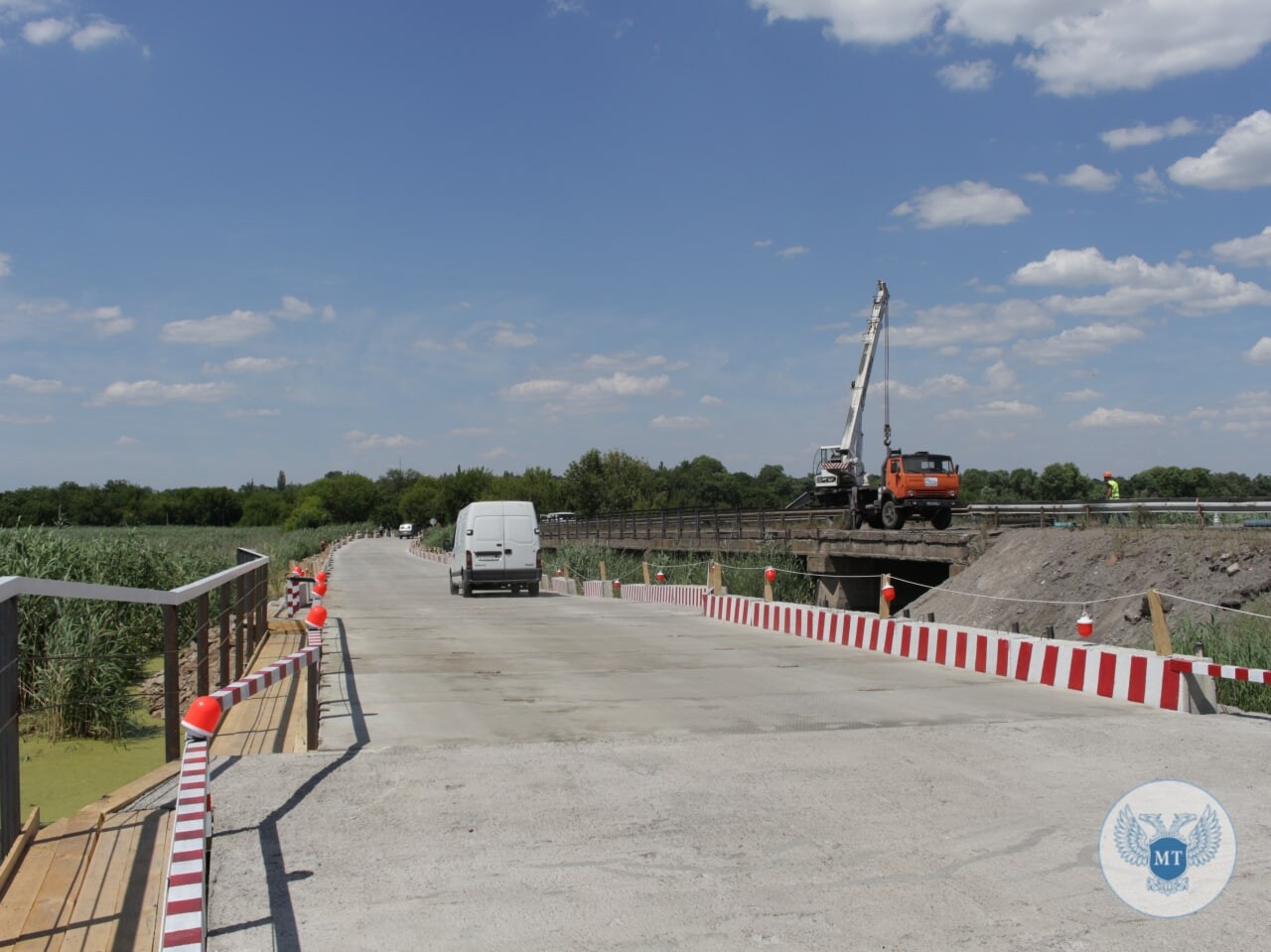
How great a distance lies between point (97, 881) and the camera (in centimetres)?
519

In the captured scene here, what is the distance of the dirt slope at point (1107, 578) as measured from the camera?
1880 centimetres

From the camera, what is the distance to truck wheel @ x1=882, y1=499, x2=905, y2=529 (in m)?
32.7

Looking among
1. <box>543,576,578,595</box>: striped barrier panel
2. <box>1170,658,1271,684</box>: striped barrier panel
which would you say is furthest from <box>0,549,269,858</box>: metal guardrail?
<box>543,576,578,595</box>: striped barrier panel

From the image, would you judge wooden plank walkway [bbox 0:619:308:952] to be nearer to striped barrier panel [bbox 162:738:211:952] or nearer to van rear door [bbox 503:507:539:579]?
striped barrier panel [bbox 162:738:211:952]

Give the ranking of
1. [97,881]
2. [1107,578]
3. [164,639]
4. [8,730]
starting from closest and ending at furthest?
[97,881]
[8,730]
[164,639]
[1107,578]

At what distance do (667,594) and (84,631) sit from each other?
53.0ft

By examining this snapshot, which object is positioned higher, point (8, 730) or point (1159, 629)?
point (1159, 629)

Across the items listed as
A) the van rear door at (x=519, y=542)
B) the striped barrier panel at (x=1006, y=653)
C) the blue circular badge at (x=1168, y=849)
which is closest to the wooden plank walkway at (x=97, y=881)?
the blue circular badge at (x=1168, y=849)

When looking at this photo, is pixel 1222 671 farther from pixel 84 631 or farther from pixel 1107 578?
pixel 1107 578

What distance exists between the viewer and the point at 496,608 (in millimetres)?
24797

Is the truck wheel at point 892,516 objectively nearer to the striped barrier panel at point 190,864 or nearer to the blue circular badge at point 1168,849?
the blue circular badge at point 1168,849

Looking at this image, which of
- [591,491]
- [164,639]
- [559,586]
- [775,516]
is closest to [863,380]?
[775,516]

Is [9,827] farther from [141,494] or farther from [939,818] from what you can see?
[141,494]

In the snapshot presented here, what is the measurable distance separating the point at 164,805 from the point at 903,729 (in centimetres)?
533
